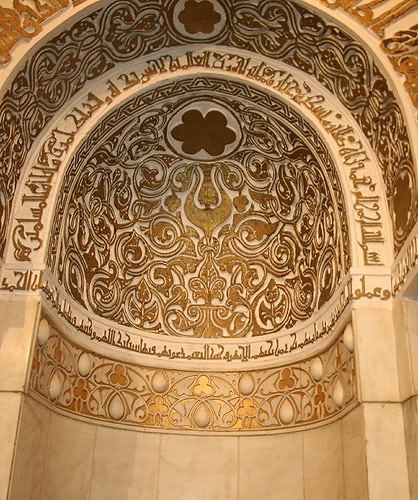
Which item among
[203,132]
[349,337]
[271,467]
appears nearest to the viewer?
[349,337]

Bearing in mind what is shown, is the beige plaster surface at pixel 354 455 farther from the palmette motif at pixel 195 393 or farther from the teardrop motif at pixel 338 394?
the palmette motif at pixel 195 393

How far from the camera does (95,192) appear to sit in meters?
5.75

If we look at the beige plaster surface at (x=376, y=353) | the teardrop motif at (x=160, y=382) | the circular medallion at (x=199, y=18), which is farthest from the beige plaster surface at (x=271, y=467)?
Result: the circular medallion at (x=199, y=18)

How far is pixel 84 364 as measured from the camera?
17.7ft

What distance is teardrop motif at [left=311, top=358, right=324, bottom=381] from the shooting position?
5332 millimetres

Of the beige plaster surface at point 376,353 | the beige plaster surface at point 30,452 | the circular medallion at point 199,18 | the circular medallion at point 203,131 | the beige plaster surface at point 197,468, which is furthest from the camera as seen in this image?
the circular medallion at point 203,131

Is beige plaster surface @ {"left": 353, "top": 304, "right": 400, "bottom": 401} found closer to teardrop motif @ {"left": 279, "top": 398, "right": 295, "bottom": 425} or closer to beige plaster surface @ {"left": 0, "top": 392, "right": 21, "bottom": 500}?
teardrop motif @ {"left": 279, "top": 398, "right": 295, "bottom": 425}

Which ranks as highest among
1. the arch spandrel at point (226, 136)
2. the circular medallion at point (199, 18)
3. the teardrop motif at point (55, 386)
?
the circular medallion at point (199, 18)

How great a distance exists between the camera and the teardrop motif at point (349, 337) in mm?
4688

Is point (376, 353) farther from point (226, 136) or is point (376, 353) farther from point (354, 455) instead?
point (226, 136)

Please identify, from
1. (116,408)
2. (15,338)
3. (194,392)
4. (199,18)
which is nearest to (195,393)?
(194,392)

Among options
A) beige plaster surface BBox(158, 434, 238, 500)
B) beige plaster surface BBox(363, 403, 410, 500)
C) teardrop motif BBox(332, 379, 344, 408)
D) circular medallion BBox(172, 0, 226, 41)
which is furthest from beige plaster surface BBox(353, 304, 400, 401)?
circular medallion BBox(172, 0, 226, 41)

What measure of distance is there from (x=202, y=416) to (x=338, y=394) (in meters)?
1.29

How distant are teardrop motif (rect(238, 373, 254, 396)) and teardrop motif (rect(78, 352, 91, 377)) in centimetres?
128
